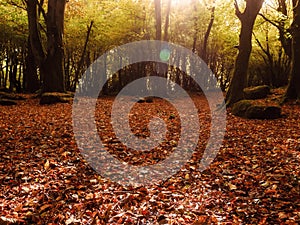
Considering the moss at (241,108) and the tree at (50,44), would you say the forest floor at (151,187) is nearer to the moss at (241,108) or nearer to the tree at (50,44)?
the moss at (241,108)

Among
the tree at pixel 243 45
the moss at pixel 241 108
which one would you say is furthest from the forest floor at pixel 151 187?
the tree at pixel 243 45

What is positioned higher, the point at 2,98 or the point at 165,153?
the point at 2,98

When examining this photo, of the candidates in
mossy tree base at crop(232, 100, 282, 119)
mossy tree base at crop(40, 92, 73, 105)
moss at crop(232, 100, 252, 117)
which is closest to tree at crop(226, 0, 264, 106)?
moss at crop(232, 100, 252, 117)

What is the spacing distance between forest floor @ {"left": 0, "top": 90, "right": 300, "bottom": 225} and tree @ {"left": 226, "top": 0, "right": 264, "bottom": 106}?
4.83 meters

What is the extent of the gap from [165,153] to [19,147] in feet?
11.4

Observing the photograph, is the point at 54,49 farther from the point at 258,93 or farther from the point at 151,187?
A: the point at 258,93

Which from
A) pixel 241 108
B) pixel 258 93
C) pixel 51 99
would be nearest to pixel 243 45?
pixel 241 108

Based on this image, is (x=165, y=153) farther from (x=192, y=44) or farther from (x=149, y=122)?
(x=192, y=44)

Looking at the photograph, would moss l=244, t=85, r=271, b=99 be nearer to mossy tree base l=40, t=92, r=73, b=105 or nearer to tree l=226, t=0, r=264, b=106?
tree l=226, t=0, r=264, b=106

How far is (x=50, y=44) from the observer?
13109 mm

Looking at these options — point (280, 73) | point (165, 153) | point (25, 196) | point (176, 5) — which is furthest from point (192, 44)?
point (25, 196)

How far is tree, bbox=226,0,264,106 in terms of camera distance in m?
10.9

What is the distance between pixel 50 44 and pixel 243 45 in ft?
32.0

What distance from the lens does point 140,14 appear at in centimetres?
2217
